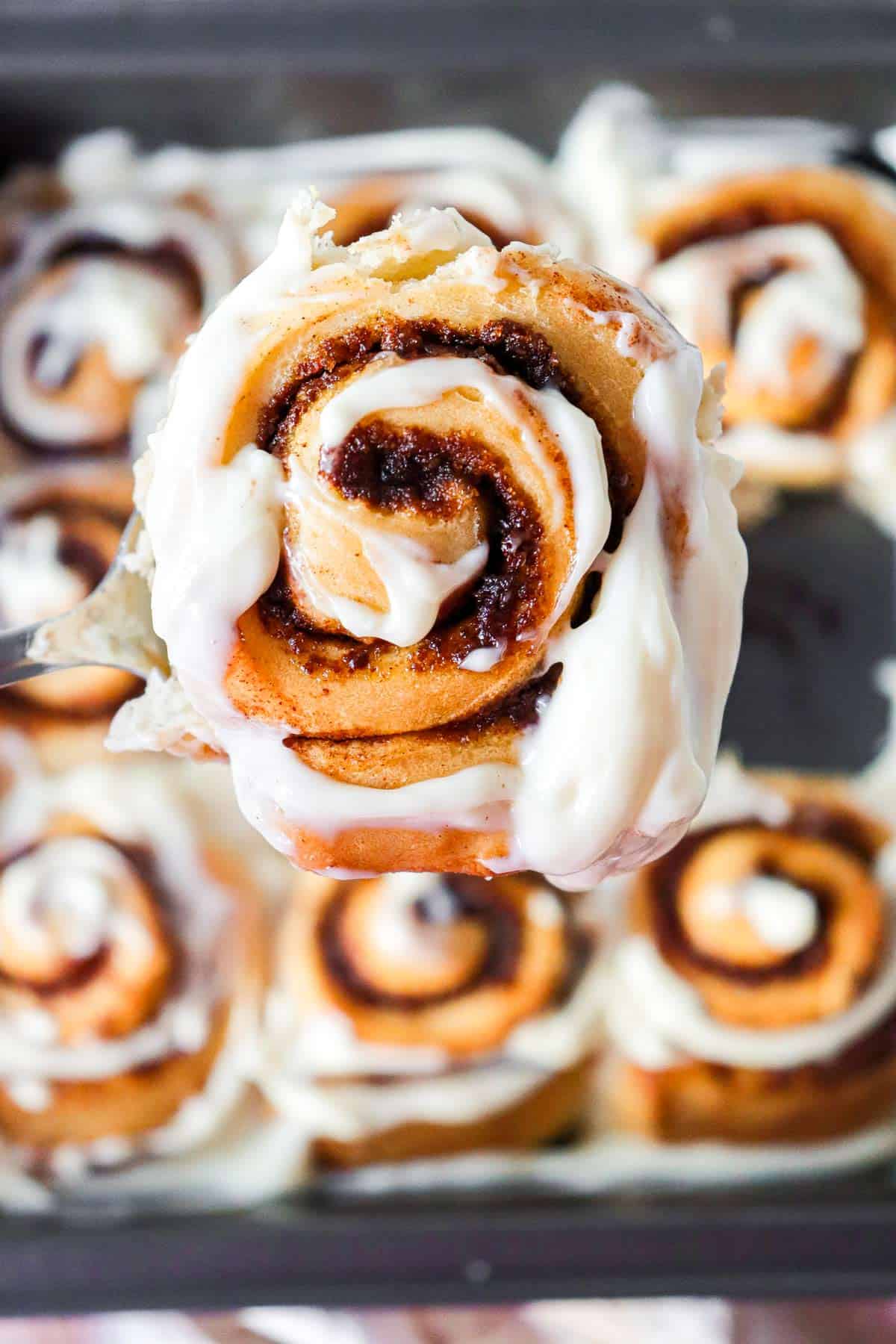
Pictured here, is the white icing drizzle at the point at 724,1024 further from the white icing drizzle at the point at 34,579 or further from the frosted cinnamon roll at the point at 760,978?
the white icing drizzle at the point at 34,579

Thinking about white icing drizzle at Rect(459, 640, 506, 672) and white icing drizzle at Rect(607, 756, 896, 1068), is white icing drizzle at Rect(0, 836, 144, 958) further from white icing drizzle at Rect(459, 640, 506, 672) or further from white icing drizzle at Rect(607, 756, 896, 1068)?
white icing drizzle at Rect(459, 640, 506, 672)

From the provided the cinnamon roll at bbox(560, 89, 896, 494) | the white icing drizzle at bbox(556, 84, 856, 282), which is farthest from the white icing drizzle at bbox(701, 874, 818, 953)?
the white icing drizzle at bbox(556, 84, 856, 282)

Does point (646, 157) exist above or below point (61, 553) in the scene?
above

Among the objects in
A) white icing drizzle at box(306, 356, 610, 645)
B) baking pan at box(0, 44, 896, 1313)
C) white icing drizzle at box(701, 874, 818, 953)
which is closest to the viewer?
white icing drizzle at box(306, 356, 610, 645)

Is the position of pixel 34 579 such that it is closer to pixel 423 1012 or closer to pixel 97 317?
pixel 97 317

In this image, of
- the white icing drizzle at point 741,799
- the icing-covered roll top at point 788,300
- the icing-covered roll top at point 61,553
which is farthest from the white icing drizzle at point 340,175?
the white icing drizzle at point 741,799

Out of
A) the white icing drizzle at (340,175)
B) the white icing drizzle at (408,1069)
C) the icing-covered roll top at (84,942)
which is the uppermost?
the white icing drizzle at (340,175)

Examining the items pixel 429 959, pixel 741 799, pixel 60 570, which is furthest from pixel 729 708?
pixel 60 570
